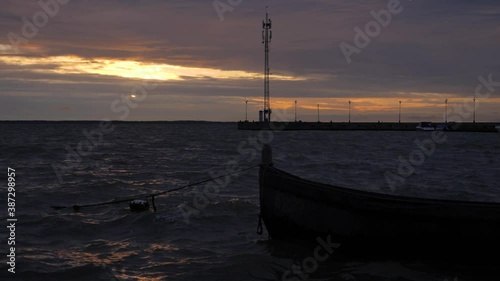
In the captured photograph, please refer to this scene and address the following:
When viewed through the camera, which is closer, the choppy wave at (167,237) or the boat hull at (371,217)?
the boat hull at (371,217)

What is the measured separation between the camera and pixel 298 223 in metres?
10.5

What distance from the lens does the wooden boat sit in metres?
8.88

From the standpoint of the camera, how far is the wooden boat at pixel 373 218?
8.88 m

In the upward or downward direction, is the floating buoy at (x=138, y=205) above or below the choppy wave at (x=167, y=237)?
above

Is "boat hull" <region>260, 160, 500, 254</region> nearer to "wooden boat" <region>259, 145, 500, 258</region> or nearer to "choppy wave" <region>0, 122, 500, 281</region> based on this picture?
"wooden boat" <region>259, 145, 500, 258</region>

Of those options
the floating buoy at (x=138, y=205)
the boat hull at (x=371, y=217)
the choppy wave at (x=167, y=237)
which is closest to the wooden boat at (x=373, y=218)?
→ the boat hull at (x=371, y=217)

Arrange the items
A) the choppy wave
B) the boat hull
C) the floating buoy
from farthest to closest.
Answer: the floating buoy, the choppy wave, the boat hull

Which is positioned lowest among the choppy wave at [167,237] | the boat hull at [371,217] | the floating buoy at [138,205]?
the choppy wave at [167,237]

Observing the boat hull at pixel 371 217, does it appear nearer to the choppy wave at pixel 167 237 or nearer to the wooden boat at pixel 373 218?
the wooden boat at pixel 373 218

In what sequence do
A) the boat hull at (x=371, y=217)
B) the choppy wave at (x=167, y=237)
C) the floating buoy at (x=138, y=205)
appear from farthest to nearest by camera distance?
1. the floating buoy at (x=138, y=205)
2. the choppy wave at (x=167, y=237)
3. the boat hull at (x=371, y=217)

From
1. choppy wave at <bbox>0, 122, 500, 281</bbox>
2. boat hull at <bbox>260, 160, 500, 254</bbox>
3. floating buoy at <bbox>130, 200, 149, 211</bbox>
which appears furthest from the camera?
floating buoy at <bbox>130, 200, 149, 211</bbox>

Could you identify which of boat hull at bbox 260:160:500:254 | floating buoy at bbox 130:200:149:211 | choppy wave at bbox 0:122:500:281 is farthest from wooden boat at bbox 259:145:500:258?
floating buoy at bbox 130:200:149:211

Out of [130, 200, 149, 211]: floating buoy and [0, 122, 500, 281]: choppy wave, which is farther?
[130, 200, 149, 211]: floating buoy

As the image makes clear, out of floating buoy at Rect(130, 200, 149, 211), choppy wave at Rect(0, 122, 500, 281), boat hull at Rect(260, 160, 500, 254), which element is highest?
boat hull at Rect(260, 160, 500, 254)
